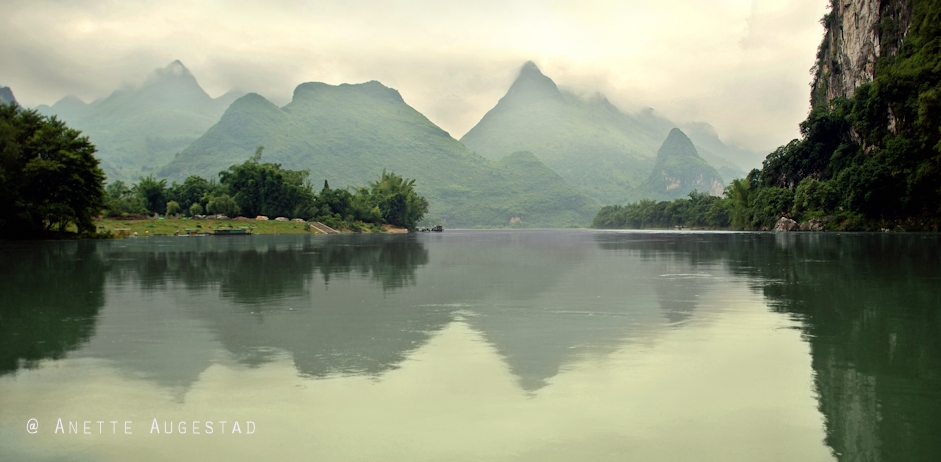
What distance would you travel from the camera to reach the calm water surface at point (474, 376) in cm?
572

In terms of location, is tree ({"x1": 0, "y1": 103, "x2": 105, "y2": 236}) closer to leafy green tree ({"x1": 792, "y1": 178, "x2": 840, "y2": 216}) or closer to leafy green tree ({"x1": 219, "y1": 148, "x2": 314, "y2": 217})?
leafy green tree ({"x1": 219, "y1": 148, "x2": 314, "y2": 217})

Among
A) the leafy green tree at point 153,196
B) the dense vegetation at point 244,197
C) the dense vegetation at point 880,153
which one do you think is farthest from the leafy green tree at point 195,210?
the dense vegetation at point 880,153

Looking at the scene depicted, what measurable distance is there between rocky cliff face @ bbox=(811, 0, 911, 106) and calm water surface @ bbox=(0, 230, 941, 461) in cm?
8976

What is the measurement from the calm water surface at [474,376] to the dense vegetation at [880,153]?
61785 millimetres

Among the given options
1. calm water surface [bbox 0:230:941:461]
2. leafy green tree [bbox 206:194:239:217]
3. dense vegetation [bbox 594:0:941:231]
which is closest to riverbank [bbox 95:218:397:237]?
leafy green tree [bbox 206:194:239:217]

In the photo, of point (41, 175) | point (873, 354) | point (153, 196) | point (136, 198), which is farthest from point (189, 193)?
point (873, 354)

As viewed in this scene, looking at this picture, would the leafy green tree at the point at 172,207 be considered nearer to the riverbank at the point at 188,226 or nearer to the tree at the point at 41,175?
the riverbank at the point at 188,226

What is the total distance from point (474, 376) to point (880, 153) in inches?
3365

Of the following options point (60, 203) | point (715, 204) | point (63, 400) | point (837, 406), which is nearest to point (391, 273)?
point (63, 400)

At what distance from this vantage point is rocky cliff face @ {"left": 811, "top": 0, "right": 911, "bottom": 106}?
8919 centimetres

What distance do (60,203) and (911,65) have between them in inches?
3560

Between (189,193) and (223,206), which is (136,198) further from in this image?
(223,206)

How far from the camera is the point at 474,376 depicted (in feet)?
26.3

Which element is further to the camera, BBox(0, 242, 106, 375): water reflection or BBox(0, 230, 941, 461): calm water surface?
BBox(0, 242, 106, 375): water reflection
